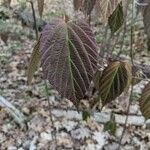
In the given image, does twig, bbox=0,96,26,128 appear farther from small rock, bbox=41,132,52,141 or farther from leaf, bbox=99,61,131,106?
leaf, bbox=99,61,131,106

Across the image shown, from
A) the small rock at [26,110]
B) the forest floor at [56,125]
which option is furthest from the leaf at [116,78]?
the small rock at [26,110]

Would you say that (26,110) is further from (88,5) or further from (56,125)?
(88,5)

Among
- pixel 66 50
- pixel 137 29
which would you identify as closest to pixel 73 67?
pixel 66 50

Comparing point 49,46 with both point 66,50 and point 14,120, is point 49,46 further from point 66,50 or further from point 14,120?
point 14,120

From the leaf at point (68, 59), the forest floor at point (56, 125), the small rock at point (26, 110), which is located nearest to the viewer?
the leaf at point (68, 59)

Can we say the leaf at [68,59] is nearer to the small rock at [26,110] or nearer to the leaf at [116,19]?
the leaf at [116,19]

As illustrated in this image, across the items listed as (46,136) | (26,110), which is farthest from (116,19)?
(26,110)

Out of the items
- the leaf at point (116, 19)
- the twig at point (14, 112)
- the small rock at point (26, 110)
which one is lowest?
the small rock at point (26, 110)
